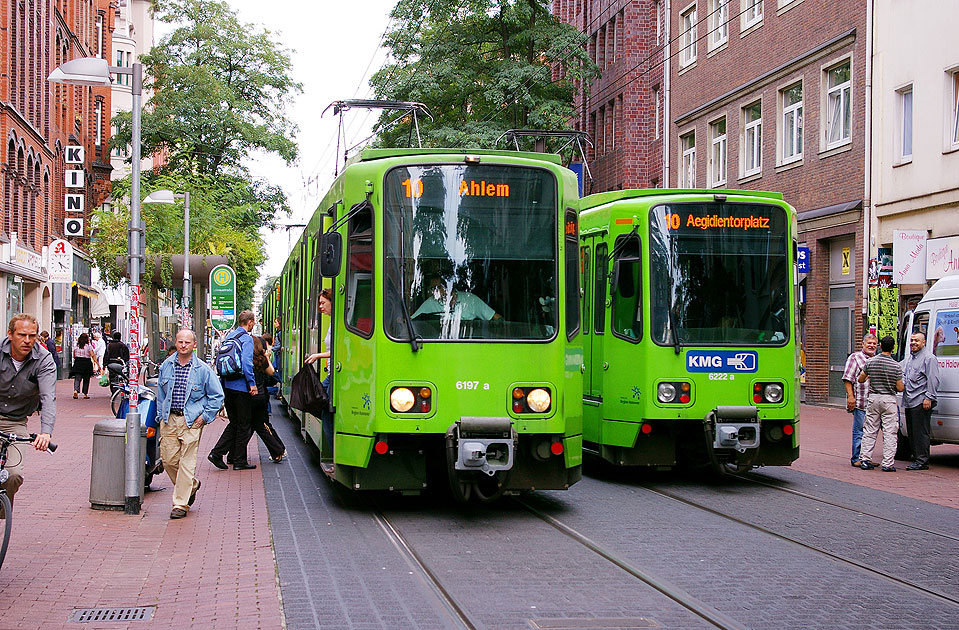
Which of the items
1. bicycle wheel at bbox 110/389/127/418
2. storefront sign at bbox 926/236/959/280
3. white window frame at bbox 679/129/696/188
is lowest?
bicycle wheel at bbox 110/389/127/418

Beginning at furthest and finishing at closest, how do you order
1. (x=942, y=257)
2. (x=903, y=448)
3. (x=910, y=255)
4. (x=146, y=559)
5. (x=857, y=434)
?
1. (x=910, y=255)
2. (x=942, y=257)
3. (x=903, y=448)
4. (x=857, y=434)
5. (x=146, y=559)

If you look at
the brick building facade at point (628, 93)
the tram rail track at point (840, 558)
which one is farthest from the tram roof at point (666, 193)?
the brick building facade at point (628, 93)

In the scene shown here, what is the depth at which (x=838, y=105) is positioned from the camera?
1072 inches

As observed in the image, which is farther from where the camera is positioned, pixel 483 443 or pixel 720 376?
pixel 720 376

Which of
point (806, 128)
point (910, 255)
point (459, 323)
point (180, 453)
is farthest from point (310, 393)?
point (806, 128)

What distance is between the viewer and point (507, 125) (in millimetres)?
40812

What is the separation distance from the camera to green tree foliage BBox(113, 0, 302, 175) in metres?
48.7

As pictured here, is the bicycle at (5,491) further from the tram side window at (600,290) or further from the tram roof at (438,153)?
the tram side window at (600,290)

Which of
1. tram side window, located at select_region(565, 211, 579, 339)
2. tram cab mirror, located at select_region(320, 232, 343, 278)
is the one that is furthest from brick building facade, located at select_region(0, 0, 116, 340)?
tram side window, located at select_region(565, 211, 579, 339)

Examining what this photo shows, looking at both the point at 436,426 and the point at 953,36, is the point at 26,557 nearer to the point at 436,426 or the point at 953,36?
the point at 436,426

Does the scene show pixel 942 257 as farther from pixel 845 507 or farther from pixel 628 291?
pixel 845 507

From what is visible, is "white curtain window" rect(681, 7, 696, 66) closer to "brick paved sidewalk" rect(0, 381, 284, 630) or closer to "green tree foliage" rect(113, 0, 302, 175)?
"green tree foliage" rect(113, 0, 302, 175)

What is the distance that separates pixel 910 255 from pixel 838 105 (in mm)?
5414

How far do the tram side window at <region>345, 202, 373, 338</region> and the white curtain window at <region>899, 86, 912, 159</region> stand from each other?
55.9ft
